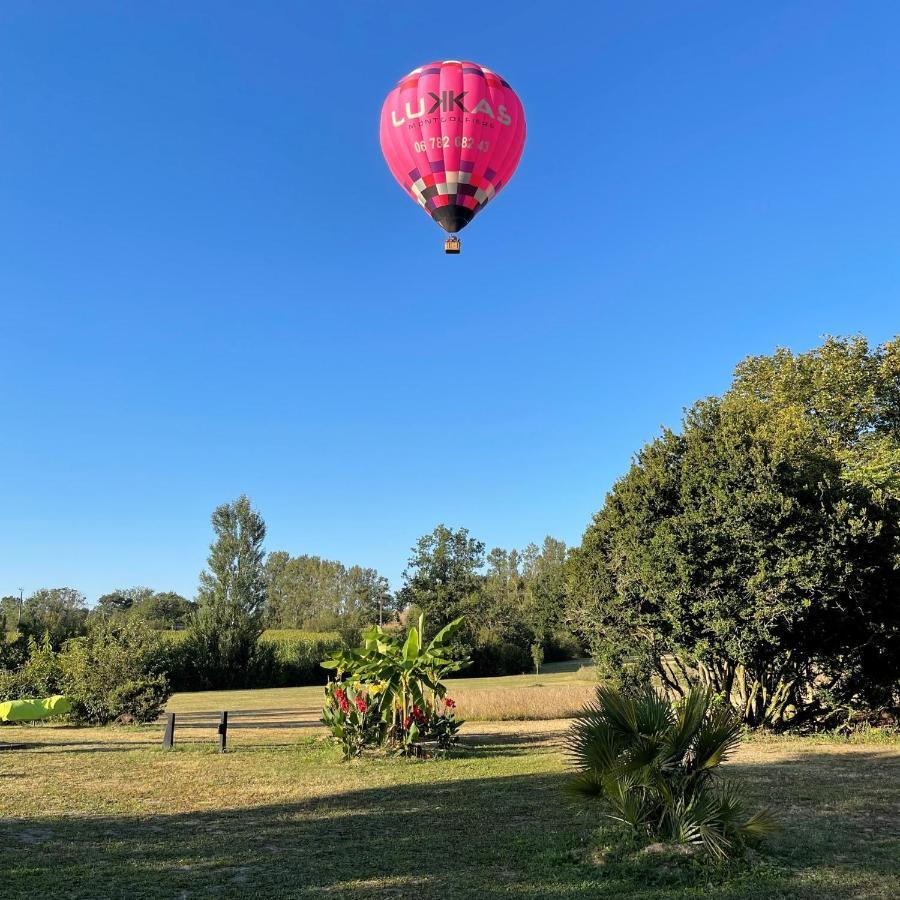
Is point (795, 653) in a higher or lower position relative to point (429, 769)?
higher

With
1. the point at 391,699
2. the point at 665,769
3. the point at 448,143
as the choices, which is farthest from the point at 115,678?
the point at 665,769

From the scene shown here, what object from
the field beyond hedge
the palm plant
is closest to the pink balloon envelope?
the field beyond hedge

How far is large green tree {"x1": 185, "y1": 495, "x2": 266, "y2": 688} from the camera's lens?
46781 mm

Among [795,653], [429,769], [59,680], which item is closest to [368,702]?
[429,769]

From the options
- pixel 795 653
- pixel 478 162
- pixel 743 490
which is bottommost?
pixel 795 653

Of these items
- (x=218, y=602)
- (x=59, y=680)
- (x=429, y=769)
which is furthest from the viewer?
(x=218, y=602)

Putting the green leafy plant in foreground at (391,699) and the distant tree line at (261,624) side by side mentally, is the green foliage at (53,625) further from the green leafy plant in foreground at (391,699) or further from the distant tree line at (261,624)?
the green leafy plant in foreground at (391,699)

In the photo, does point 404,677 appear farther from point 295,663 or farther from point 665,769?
point 295,663

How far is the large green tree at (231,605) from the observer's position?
4678 cm

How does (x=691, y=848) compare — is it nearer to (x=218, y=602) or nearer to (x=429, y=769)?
(x=429, y=769)

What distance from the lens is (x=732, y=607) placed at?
603 inches

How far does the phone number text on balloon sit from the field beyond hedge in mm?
12376

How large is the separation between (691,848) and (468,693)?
65.7 feet

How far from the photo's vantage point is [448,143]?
15180mm
